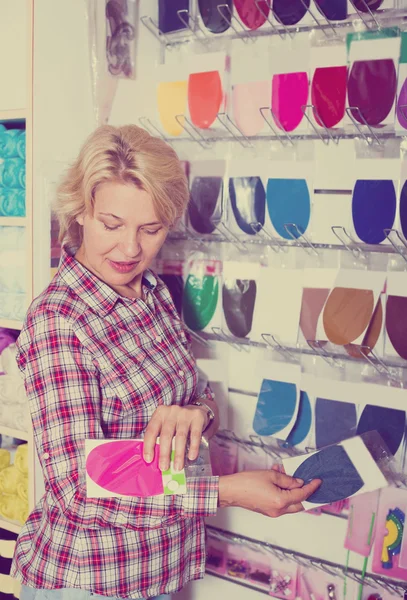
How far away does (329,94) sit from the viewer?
176 cm

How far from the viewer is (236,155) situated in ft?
6.48

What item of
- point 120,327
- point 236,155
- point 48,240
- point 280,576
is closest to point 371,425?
point 280,576

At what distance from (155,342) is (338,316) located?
1.65 feet

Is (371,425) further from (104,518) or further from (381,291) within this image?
(104,518)

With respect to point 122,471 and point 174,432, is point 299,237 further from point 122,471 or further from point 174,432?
point 122,471

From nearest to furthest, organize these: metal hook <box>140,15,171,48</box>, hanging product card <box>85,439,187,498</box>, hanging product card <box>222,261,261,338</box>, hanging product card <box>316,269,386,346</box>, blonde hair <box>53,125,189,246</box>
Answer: hanging product card <box>85,439,187,498</box> < blonde hair <box>53,125,189,246</box> < hanging product card <box>316,269,386,346</box> < hanging product card <box>222,261,261,338</box> < metal hook <box>140,15,171,48</box>

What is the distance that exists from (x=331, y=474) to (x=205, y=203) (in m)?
0.87

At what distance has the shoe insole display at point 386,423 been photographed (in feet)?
5.72

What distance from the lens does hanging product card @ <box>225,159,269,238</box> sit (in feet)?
6.28

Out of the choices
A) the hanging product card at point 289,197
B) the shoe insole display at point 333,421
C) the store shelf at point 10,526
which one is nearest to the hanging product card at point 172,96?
the hanging product card at point 289,197

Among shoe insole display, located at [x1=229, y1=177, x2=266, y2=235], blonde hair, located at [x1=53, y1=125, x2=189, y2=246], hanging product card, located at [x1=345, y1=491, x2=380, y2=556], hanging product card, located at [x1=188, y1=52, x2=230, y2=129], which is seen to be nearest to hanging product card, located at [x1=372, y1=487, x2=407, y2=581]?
hanging product card, located at [x1=345, y1=491, x2=380, y2=556]

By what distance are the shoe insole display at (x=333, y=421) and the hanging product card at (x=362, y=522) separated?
17 centimetres

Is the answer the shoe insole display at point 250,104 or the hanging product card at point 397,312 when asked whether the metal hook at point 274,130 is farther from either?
the hanging product card at point 397,312

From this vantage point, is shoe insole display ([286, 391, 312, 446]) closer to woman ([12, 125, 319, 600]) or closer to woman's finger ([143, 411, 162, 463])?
woman ([12, 125, 319, 600])
